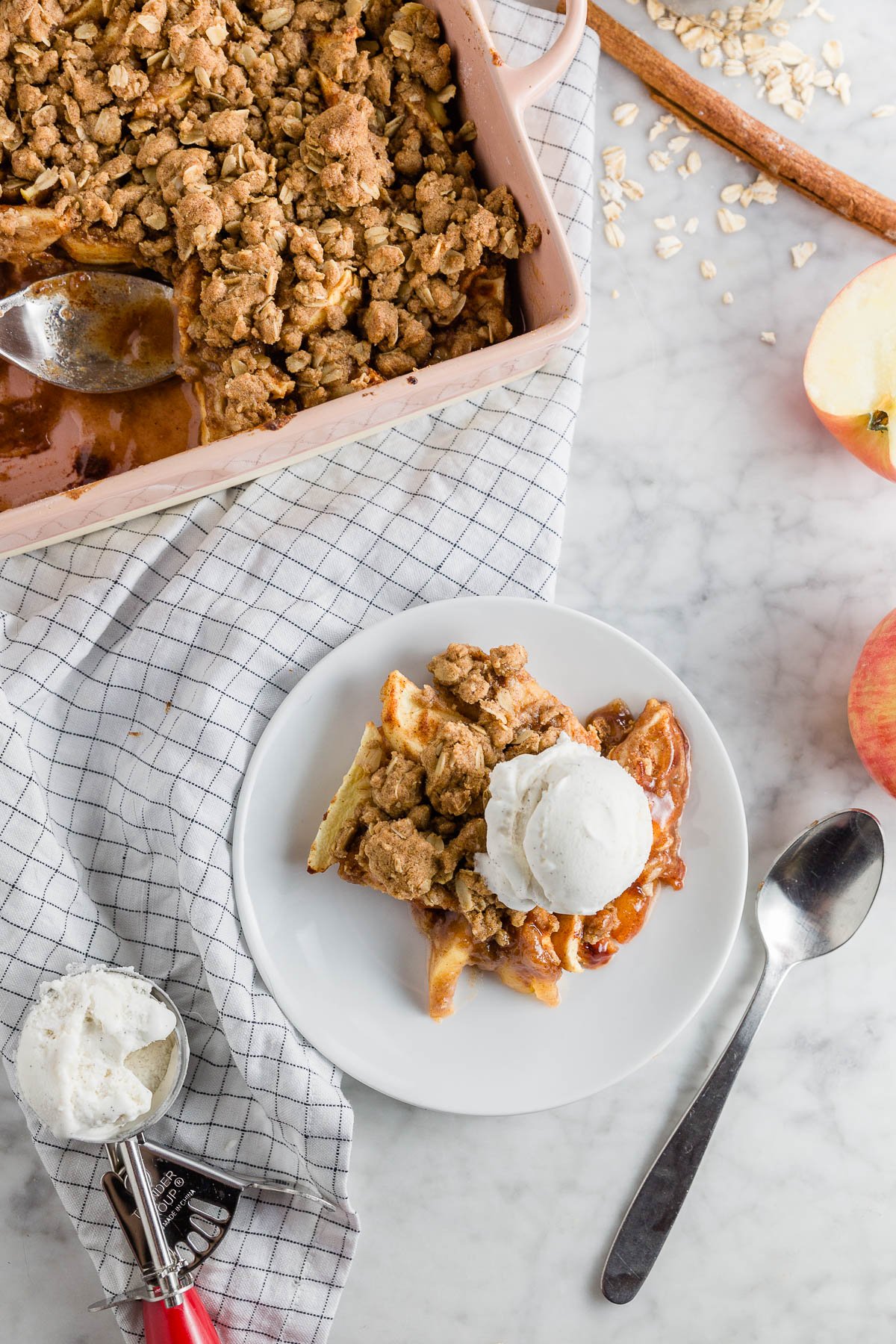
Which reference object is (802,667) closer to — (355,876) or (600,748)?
(600,748)

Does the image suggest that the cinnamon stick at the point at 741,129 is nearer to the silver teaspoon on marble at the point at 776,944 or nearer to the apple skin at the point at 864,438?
the apple skin at the point at 864,438

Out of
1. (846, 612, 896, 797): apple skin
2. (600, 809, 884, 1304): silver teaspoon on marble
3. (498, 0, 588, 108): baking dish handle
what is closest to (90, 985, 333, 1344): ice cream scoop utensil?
(600, 809, 884, 1304): silver teaspoon on marble

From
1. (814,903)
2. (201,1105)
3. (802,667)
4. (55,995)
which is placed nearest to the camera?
(55,995)

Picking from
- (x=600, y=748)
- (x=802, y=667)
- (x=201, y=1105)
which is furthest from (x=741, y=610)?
(x=201, y=1105)

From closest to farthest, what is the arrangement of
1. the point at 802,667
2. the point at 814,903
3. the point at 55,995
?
1. the point at 55,995
2. the point at 814,903
3. the point at 802,667

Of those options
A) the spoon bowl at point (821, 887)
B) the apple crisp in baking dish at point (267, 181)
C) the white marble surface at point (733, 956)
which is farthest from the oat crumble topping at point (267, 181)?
the spoon bowl at point (821, 887)
